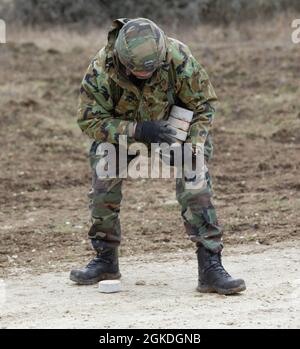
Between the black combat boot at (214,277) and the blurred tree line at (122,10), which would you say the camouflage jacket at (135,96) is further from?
the blurred tree line at (122,10)

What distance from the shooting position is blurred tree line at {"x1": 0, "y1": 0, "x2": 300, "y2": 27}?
2373cm

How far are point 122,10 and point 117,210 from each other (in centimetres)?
1914

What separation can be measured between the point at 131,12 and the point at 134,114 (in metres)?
19.2

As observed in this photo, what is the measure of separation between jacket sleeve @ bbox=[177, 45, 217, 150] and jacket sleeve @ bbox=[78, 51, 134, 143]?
419mm

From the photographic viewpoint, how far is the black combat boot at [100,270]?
618 centimetres

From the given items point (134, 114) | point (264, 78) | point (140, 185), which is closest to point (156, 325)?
point (134, 114)

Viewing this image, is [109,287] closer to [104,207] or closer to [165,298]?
[165,298]

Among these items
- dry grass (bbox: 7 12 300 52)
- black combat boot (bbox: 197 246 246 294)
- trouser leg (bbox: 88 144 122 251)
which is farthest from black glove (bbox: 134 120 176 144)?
dry grass (bbox: 7 12 300 52)

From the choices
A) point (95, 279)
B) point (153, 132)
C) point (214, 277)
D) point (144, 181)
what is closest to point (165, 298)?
point (214, 277)

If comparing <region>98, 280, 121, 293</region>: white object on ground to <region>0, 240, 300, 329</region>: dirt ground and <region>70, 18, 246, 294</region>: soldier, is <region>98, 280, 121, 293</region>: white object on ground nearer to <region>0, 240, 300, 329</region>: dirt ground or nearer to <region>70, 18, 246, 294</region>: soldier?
<region>0, 240, 300, 329</region>: dirt ground

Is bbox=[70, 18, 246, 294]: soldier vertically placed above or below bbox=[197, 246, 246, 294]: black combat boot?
above

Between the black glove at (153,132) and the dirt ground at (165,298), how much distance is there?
1.01 m

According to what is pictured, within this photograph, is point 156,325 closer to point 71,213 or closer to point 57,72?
point 71,213

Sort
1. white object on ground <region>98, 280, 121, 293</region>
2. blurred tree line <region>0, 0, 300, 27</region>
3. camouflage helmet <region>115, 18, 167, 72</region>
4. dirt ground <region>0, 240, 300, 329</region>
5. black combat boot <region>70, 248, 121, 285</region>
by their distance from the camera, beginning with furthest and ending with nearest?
blurred tree line <region>0, 0, 300, 27</region>, black combat boot <region>70, 248, 121, 285</region>, white object on ground <region>98, 280, 121, 293</region>, camouflage helmet <region>115, 18, 167, 72</region>, dirt ground <region>0, 240, 300, 329</region>
